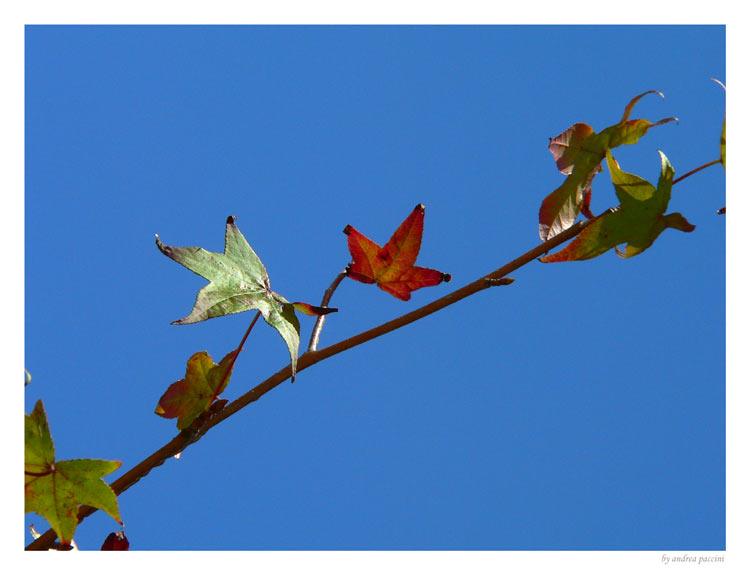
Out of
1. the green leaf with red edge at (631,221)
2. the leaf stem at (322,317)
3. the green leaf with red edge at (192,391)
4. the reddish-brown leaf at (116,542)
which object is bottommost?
the reddish-brown leaf at (116,542)

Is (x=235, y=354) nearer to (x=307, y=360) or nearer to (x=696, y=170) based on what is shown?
(x=307, y=360)

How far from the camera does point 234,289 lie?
340mm

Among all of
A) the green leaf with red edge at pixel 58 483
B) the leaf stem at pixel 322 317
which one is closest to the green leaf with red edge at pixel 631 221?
the leaf stem at pixel 322 317

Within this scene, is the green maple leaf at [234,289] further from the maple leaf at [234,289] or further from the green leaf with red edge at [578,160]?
the green leaf with red edge at [578,160]

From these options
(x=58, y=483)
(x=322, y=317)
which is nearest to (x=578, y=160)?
(x=322, y=317)

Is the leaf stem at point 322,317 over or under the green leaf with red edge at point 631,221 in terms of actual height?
under

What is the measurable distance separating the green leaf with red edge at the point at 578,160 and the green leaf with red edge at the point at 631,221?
28mm

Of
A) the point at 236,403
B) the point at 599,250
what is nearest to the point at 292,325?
the point at 236,403

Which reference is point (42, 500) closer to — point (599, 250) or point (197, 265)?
point (197, 265)

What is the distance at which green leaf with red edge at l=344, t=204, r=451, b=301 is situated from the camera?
1.20ft

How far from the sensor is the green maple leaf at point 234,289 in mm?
323
